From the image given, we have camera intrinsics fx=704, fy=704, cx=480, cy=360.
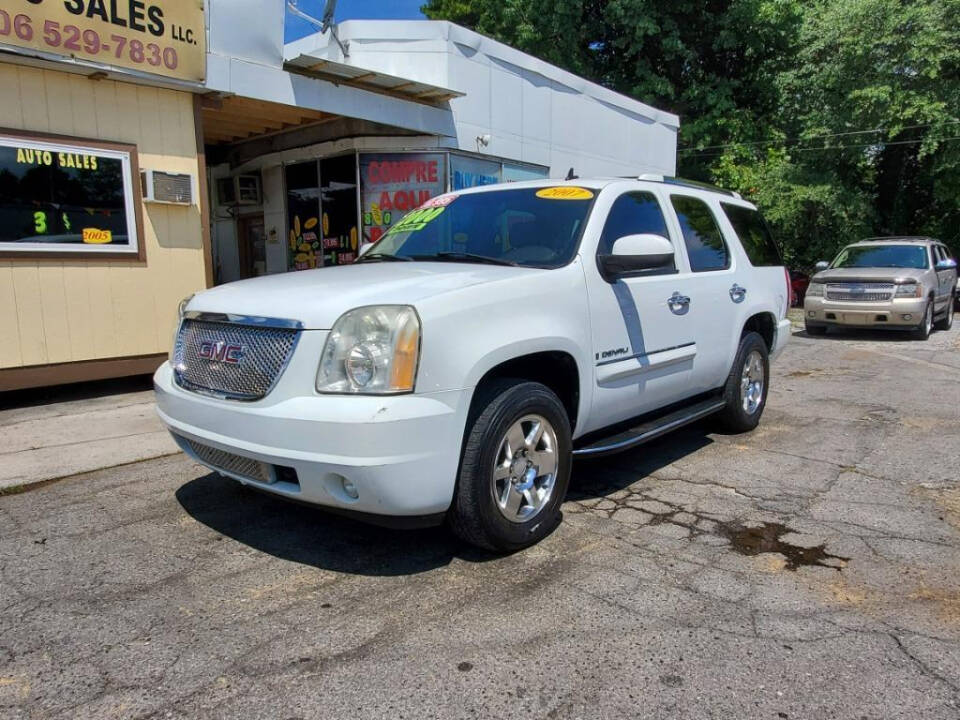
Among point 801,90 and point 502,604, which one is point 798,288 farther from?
point 502,604

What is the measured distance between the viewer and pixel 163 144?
25.1 feet

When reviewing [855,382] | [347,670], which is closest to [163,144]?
[347,670]

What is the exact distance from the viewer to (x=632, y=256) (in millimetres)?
3869

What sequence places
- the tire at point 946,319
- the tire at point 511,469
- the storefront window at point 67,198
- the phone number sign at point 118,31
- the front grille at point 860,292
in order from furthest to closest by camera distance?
the tire at point 946,319 → the front grille at point 860,292 → the storefront window at point 67,198 → the phone number sign at point 118,31 → the tire at point 511,469

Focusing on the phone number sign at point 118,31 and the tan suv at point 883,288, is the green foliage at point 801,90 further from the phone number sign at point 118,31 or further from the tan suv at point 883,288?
the phone number sign at point 118,31

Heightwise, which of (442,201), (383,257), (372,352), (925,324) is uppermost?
(442,201)

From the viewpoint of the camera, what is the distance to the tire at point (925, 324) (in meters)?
12.5

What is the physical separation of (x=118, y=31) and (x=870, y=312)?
12110 millimetres

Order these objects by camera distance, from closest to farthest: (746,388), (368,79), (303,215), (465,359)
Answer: (465,359)
(746,388)
(368,79)
(303,215)

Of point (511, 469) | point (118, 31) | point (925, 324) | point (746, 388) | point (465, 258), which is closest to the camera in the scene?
point (511, 469)

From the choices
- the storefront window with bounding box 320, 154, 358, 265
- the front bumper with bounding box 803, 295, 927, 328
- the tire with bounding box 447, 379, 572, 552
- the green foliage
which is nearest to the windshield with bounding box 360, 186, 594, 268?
the tire with bounding box 447, 379, 572, 552

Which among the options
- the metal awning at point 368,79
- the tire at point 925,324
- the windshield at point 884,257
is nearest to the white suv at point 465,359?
the metal awning at point 368,79

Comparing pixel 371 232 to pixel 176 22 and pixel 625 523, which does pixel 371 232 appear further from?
pixel 625 523

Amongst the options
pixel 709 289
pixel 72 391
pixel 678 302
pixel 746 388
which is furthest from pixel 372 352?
pixel 72 391
